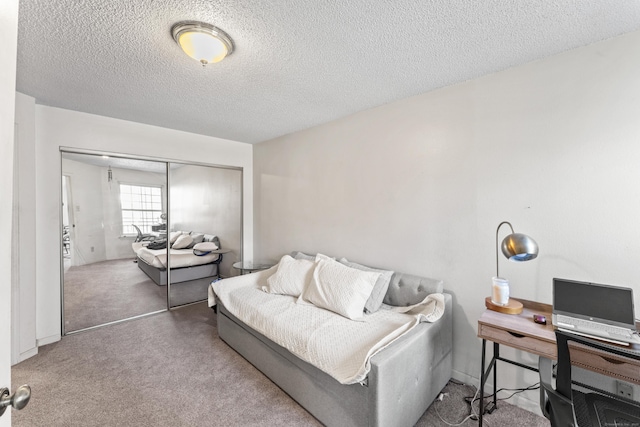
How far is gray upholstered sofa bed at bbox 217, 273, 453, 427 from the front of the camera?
1496 millimetres

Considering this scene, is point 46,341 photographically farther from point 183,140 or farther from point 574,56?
point 574,56

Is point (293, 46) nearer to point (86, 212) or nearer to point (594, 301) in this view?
point (594, 301)

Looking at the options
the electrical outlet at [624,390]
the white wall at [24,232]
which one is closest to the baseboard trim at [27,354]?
the white wall at [24,232]

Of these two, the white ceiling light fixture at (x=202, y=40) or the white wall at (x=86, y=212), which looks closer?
Result: the white ceiling light fixture at (x=202, y=40)

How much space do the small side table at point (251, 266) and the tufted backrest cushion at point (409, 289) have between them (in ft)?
6.36

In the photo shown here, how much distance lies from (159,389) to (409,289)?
216 centimetres

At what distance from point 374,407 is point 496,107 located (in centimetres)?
221

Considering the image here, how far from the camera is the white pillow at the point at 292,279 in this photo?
2736 millimetres

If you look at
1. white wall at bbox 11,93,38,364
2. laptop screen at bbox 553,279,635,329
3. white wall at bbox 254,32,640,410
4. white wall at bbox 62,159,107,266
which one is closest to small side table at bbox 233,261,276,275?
white wall at bbox 254,32,640,410

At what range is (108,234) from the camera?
10.7ft

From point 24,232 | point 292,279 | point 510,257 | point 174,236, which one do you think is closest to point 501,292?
point 510,257

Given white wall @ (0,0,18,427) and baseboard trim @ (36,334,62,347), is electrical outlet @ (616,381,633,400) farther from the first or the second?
baseboard trim @ (36,334,62,347)

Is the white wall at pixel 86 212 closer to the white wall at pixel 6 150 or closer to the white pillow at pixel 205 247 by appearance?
the white pillow at pixel 205 247

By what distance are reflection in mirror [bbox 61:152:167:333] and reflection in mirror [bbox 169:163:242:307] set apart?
17cm
